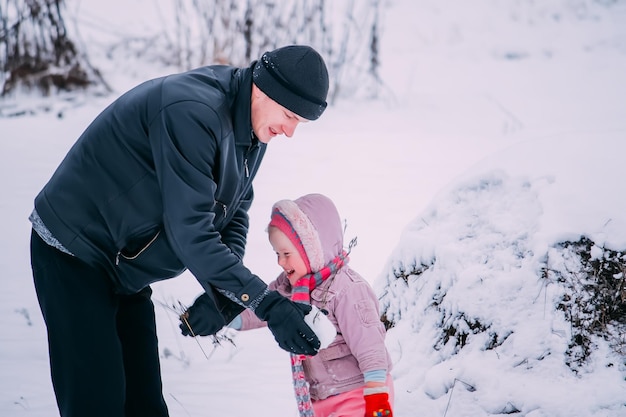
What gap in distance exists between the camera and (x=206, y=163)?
6.62ft

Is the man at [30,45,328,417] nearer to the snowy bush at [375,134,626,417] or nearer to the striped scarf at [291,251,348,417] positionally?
the striped scarf at [291,251,348,417]

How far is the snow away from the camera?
9.02 ft

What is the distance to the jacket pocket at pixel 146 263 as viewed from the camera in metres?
2.15

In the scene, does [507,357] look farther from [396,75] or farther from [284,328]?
[396,75]

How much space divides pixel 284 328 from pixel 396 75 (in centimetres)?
869

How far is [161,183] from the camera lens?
78.8 inches

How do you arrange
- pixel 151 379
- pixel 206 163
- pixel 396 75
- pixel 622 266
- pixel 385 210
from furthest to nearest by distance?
pixel 396 75
pixel 385 210
pixel 622 266
pixel 151 379
pixel 206 163

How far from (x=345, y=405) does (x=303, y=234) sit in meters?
0.64

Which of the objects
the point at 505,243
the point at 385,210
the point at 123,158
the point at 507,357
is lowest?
the point at 385,210

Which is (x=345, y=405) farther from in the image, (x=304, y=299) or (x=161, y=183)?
(x=161, y=183)

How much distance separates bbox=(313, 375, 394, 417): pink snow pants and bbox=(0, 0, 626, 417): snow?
485 millimetres

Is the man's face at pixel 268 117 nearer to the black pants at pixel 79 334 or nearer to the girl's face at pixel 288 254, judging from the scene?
the girl's face at pixel 288 254

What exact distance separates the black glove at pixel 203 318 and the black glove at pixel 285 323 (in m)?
0.40

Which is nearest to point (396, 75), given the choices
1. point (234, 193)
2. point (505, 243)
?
point (505, 243)
